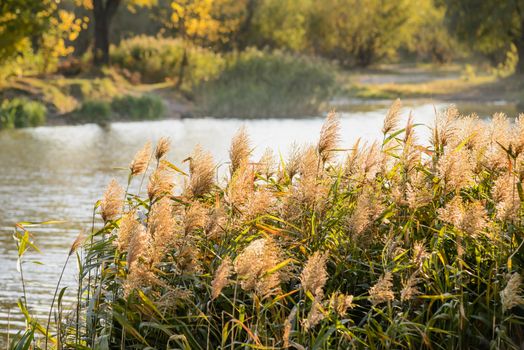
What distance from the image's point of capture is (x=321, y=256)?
15.9ft

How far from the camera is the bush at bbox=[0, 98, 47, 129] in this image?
88.6ft

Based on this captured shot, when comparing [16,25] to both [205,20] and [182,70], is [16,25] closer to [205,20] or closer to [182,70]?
[182,70]

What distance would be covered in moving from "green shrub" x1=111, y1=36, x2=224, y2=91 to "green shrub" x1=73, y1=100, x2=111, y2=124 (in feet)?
17.7

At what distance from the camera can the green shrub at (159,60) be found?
115ft

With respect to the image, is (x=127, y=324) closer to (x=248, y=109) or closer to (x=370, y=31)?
(x=248, y=109)

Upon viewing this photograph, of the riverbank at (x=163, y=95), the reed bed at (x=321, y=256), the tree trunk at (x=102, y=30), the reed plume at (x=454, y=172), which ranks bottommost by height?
the riverbank at (x=163, y=95)

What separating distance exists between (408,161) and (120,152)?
676 inches

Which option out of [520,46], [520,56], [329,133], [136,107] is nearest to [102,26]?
[136,107]

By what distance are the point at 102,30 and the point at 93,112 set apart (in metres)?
7.00

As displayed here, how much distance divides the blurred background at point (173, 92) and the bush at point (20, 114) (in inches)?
1.4

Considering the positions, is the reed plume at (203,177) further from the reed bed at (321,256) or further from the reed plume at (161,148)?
the reed plume at (161,148)

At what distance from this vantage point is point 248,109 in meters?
31.7

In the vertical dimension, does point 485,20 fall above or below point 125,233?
below

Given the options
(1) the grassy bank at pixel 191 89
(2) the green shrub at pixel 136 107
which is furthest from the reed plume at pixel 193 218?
(2) the green shrub at pixel 136 107
